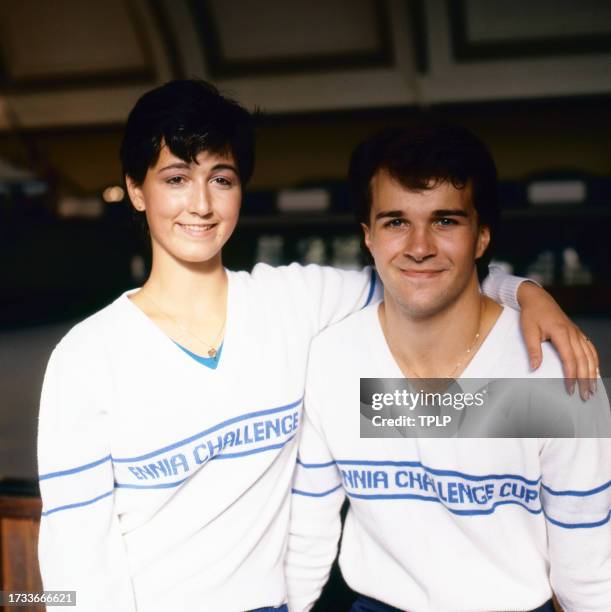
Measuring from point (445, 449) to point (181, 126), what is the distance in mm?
776

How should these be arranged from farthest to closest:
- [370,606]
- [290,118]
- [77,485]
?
[290,118]
[370,606]
[77,485]

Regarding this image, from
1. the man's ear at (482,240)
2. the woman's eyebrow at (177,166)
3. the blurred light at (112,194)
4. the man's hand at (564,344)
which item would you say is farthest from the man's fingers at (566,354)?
the blurred light at (112,194)

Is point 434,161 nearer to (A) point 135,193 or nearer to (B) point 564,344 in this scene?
(B) point 564,344

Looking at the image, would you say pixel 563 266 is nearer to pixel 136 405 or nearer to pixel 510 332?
pixel 510 332

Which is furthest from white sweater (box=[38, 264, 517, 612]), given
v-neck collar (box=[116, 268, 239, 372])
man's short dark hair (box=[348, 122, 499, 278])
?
man's short dark hair (box=[348, 122, 499, 278])

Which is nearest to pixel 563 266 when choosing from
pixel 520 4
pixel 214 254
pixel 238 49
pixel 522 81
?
pixel 522 81

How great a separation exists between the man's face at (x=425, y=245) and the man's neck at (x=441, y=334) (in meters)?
0.03

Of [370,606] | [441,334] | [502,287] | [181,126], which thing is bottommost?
[370,606]

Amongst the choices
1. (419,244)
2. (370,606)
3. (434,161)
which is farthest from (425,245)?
(370,606)

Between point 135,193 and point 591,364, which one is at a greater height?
point 135,193

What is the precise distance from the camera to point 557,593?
1.24 metres

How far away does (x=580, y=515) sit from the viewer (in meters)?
1.17

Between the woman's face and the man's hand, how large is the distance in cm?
60

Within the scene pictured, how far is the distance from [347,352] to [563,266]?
3134mm
